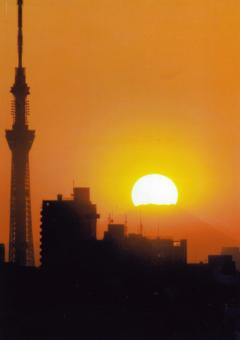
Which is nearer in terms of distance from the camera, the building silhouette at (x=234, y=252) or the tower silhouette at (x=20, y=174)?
the tower silhouette at (x=20, y=174)

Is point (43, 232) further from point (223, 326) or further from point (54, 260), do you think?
point (223, 326)

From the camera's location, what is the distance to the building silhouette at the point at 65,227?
173875 mm

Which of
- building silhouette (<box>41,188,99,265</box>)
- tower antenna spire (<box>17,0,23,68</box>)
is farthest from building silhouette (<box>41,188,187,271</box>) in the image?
tower antenna spire (<box>17,0,23,68</box>)

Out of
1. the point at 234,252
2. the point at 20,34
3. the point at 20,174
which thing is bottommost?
the point at 234,252

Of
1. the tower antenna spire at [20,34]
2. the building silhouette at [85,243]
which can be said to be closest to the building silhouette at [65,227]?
the building silhouette at [85,243]

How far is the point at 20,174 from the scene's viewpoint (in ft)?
574

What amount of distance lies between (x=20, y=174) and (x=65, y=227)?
1042 cm

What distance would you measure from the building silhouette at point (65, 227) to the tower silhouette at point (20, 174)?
4.64 m

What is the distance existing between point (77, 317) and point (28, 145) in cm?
3714

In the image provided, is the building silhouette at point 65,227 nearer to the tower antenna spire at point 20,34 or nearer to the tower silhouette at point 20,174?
the tower silhouette at point 20,174

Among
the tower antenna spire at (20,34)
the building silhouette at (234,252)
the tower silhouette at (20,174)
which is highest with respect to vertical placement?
the tower antenna spire at (20,34)

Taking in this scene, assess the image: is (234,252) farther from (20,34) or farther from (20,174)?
(20,34)

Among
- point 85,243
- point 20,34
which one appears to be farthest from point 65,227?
point 20,34

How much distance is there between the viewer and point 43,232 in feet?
576
